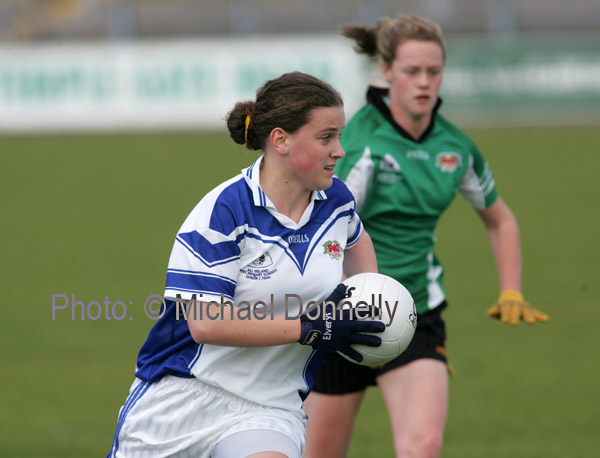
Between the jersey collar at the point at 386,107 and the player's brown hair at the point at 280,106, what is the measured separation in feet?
4.03

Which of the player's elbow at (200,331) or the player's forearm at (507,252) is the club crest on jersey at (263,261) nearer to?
the player's elbow at (200,331)

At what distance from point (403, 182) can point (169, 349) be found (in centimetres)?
161

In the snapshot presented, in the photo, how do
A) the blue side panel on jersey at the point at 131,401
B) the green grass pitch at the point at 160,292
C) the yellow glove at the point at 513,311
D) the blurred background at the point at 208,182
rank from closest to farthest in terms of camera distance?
1. the blue side panel on jersey at the point at 131,401
2. the yellow glove at the point at 513,311
3. the green grass pitch at the point at 160,292
4. the blurred background at the point at 208,182

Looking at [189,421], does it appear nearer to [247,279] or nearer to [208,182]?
[247,279]

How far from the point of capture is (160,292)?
9.59 meters

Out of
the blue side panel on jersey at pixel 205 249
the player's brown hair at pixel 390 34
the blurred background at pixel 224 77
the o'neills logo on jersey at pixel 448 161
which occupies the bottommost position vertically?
the blue side panel on jersey at pixel 205 249

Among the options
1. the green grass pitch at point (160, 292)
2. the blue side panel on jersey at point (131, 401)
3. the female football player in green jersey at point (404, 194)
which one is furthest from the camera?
the green grass pitch at point (160, 292)

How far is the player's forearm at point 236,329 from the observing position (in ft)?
10.7

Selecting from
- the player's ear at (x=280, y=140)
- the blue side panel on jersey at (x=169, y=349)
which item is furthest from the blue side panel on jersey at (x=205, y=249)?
the player's ear at (x=280, y=140)

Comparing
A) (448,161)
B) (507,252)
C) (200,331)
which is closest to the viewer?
(200,331)

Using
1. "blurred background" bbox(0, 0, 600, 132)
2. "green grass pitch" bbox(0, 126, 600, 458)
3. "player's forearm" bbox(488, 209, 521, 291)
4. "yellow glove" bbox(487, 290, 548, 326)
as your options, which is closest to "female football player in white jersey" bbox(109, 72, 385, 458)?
"yellow glove" bbox(487, 290, 548, 326)

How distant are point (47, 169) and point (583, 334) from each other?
42.1 feet

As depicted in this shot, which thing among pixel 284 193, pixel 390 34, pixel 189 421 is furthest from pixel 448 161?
pixel 189 421

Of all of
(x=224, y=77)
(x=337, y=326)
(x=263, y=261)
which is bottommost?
(x=337, y=326)
